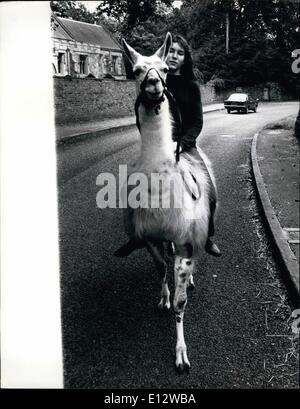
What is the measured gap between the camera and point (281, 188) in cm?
537

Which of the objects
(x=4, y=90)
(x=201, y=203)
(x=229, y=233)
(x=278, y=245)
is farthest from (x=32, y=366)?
(x=229, y=233)

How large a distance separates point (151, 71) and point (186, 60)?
0.79m

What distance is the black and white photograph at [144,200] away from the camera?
9.66ft

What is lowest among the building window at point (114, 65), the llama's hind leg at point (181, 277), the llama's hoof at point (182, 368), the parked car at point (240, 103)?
the llama's hoof at point (182, 368)

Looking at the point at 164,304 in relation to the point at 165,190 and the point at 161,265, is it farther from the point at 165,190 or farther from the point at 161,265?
the point at 165,190

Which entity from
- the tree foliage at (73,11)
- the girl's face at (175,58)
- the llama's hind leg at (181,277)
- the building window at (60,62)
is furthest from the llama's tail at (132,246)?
the tree foliage at (73,11)

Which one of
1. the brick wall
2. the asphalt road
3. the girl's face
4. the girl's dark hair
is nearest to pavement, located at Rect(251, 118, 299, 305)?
the asphalt road

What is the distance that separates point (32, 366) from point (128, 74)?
2105 millimetres

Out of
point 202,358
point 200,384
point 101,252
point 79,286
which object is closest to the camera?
point 200,384

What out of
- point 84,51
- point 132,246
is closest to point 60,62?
point 84,51

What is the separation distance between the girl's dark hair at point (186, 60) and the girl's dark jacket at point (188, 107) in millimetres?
40

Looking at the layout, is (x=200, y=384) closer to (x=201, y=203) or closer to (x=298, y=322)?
(x=298, y=322)

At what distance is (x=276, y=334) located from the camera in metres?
3.39

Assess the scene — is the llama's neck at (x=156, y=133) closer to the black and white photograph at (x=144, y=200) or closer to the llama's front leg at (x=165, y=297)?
the black and white photograph at (x=144, y=200)
